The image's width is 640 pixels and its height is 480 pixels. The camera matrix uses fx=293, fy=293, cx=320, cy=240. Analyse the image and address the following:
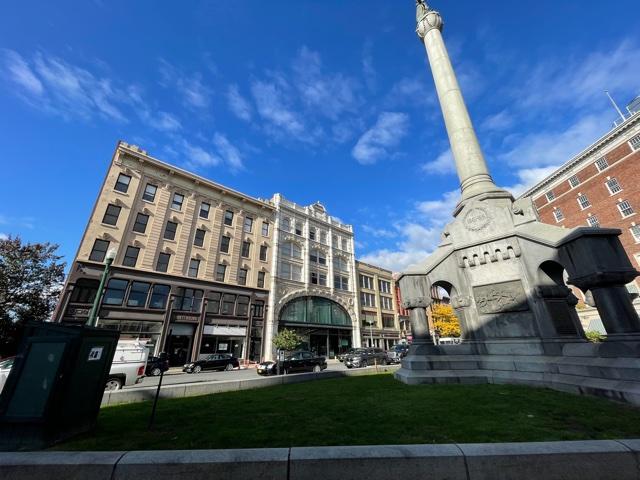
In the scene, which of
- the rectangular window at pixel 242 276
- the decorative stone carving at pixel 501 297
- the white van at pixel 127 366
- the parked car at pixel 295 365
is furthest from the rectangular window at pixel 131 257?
the decorative stone carving at pixel 501 297

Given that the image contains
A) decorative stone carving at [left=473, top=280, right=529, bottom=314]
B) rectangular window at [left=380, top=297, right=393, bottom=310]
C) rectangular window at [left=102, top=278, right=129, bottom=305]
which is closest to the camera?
decorative stone carving at [left=473, top=280, right=529, bottom=314]

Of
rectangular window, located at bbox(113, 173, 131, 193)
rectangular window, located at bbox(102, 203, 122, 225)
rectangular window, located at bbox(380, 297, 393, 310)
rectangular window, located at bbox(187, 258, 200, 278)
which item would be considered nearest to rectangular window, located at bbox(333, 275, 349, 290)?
rectangular window, located at bbox(380, 297, 393, 310)

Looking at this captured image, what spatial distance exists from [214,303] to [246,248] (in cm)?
829

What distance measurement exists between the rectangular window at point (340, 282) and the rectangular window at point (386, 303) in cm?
929

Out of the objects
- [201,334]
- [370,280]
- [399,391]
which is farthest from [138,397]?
[370,280]

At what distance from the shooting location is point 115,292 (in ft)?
86.7

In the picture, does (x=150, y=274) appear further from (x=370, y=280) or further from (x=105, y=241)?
(x=370, y=280)

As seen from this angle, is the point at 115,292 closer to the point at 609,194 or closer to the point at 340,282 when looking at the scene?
the point at 340,282

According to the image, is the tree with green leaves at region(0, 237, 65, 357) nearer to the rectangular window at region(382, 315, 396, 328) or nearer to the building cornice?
the rectangular window at region(382, 315, 396, 328)

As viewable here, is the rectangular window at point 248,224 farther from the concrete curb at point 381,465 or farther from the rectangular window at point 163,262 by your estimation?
the concrete curb at point 381,465

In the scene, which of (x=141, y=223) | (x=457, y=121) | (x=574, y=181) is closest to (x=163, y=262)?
(x=141, y=223)

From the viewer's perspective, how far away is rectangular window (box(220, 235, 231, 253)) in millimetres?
35375

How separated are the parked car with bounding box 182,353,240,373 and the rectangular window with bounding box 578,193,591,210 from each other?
45.0 metres

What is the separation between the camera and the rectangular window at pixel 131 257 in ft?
92.3
